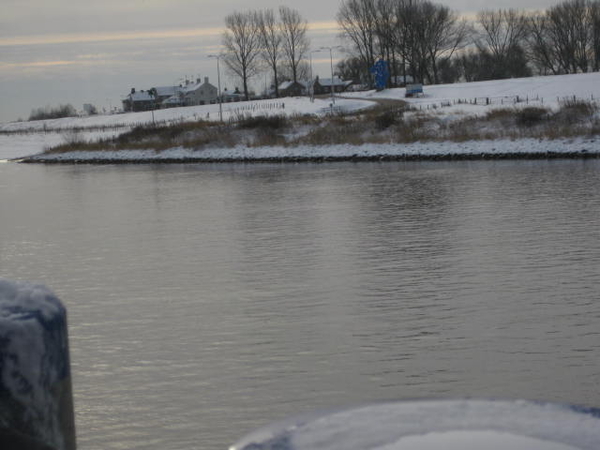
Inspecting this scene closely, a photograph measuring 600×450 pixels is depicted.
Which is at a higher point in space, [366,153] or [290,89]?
[290,89]

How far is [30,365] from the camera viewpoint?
3.80m

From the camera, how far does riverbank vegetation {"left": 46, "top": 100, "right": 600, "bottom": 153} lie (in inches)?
1829

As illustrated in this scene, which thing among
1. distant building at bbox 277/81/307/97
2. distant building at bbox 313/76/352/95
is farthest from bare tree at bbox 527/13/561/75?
distant building at bbox 313/76/352/95

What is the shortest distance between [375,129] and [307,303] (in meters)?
42.2

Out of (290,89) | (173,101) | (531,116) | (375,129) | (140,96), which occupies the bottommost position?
(375,129)

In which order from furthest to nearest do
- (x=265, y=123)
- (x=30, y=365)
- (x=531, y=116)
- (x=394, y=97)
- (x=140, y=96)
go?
(x=140, y=96) < (x=394, y=97) < (x=265, y=123) < (x=531, y=116) < (x=30, y=365)

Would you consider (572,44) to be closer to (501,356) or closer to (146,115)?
(146,115)

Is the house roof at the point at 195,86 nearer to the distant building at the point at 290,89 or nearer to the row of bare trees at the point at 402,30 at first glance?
the distant building at the point at 290,89

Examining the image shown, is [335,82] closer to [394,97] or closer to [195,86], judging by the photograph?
[195,86]

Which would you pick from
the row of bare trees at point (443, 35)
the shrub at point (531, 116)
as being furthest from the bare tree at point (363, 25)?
the shrub at point (531, 116)

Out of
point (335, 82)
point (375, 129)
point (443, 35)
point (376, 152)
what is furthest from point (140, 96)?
point (376, 152)

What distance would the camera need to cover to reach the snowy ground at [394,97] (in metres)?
43.8

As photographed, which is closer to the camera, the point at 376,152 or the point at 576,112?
the point at 376,152

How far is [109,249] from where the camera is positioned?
17.0 m
